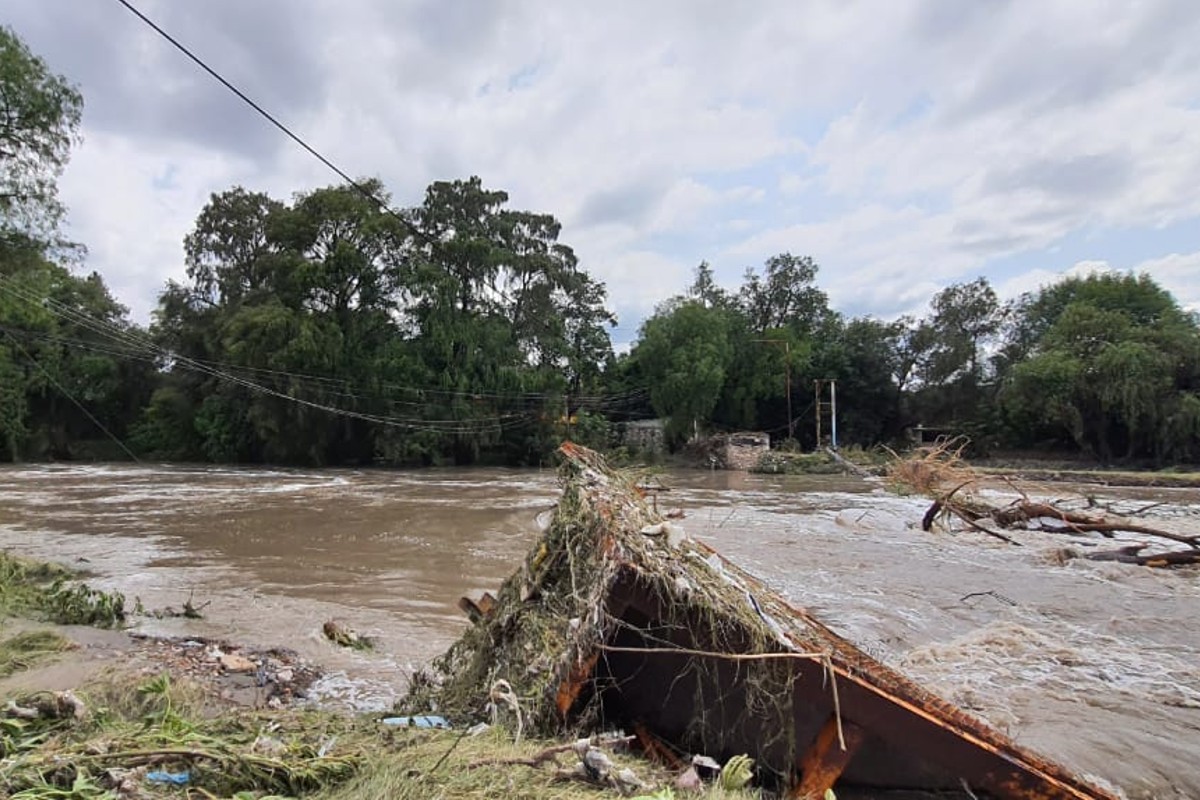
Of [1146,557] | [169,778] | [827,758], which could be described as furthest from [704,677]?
[1146,557]

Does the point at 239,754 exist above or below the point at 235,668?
above

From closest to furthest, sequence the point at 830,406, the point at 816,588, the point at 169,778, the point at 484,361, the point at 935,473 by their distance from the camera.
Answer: the point at 169,778, the point at 816,588, the point at 935,473, the point at 484,361, the point at 830,406

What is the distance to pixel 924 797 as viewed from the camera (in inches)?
120

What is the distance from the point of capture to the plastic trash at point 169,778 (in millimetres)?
2244

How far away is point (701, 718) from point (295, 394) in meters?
34.1

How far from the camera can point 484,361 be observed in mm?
35062

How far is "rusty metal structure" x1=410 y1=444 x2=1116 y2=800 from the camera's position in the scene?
2.73 m

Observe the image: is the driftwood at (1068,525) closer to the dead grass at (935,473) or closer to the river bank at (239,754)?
the dead grass at (935,473)

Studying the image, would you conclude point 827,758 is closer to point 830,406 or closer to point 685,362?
point 685,362

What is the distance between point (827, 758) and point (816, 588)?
240 inches

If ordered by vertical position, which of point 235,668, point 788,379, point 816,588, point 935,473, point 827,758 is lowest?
point 816,588

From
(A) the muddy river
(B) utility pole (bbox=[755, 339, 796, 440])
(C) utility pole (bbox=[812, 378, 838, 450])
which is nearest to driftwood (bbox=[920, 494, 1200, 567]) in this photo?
(A) the muddy river

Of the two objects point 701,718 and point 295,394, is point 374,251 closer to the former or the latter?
point 295,394

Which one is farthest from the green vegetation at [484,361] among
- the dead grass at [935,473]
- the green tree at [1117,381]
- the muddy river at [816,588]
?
the dead grass at [935,473]
